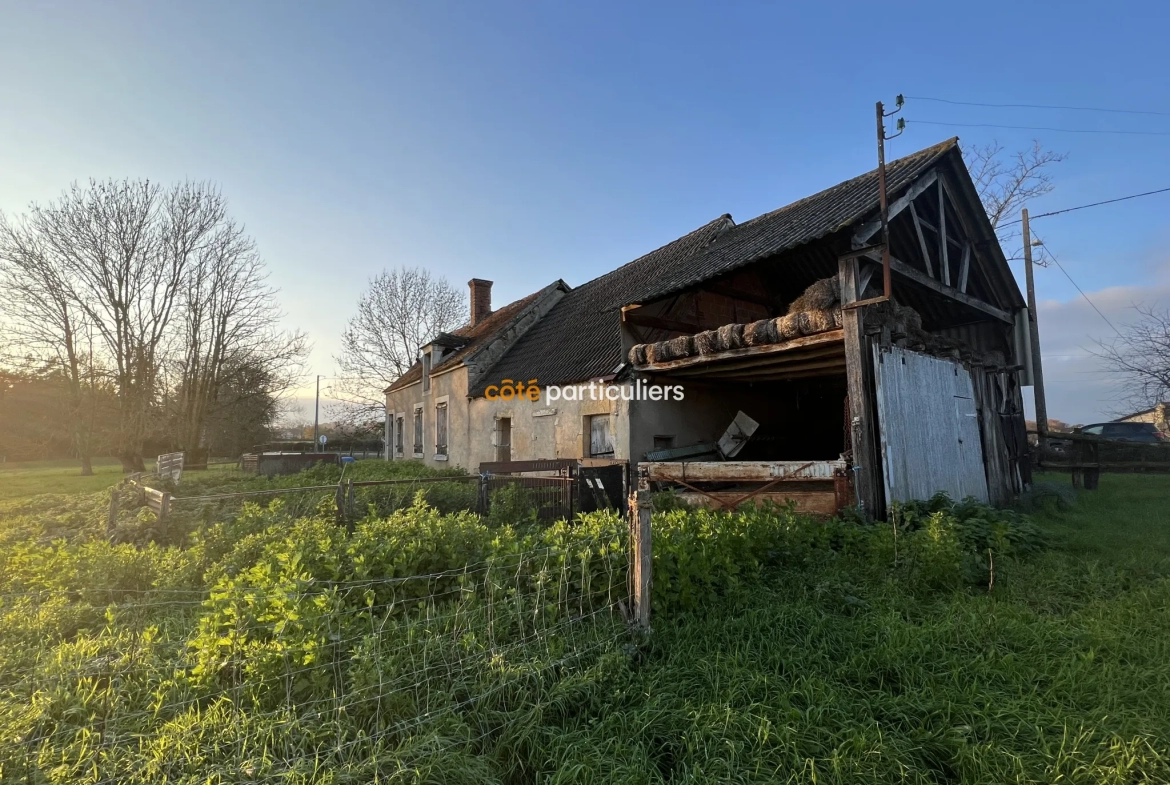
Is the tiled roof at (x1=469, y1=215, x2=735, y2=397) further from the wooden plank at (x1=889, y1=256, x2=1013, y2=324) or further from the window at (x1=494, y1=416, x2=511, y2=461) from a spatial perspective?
the wooden plank at (x1=889, y1=256, x2=1013, y2=324)

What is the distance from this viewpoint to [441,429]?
20.5m

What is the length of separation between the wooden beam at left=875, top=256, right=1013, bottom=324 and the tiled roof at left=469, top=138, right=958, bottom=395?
993 millimetres

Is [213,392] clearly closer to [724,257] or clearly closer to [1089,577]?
[724,257]

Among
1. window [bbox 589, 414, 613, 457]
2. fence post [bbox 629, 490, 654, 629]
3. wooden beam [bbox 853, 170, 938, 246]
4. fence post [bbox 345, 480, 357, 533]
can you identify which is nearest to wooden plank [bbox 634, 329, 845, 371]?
wooden beam [bbox 853, 170, 938, 246]

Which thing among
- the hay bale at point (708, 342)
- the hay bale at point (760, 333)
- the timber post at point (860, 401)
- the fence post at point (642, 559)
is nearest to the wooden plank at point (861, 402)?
the timber post at point (860, 401)

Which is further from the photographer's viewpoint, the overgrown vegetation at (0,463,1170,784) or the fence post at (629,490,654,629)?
the fence post at (629,490,654,629)

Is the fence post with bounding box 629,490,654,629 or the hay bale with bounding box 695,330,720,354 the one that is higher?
the hay bale with bounding box 695,330,720,354

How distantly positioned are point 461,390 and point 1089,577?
16112mm

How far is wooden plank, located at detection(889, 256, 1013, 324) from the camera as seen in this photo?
849 cm

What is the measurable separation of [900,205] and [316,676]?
9900mm

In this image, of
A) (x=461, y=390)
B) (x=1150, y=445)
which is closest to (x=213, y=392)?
(x=461, y=390)

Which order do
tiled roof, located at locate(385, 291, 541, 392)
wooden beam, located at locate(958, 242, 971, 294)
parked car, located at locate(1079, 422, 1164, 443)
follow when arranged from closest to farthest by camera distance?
wooden beam, located at locate(958, 242, 971, 294)
tiled roof, located at locate(385, 291, 541, 392)
parked car, located at locate(1079, 422, 1164, 443)

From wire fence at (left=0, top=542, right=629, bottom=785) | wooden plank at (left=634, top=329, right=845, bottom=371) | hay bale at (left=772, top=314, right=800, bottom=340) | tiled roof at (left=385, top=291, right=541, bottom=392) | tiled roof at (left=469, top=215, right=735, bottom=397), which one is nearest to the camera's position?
wire fence at (left=0, top=542, right=629, bottom=785)

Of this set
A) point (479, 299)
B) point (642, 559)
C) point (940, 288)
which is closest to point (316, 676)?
point (642, 559)
